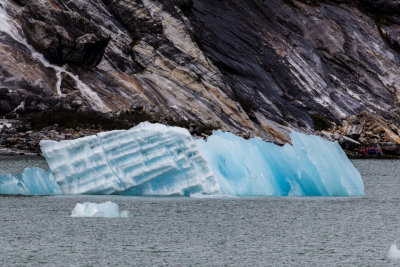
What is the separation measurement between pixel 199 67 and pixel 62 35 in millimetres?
22964

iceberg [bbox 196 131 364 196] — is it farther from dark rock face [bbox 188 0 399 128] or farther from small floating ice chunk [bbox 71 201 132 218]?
dark rock face [bbox 188 0 399 128]

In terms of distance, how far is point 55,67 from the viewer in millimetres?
107062

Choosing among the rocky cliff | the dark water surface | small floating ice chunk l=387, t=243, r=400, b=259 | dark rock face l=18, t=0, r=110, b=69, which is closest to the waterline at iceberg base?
the dark water surface

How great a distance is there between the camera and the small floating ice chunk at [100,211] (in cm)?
3575

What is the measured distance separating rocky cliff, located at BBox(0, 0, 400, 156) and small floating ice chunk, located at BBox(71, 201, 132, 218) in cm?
5760

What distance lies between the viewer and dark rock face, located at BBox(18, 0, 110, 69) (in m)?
106

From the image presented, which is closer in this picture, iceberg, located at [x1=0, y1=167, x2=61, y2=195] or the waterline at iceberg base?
the waterline at iceberg base

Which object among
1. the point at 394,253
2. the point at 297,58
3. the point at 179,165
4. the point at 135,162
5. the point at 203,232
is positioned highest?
the point at 394,253

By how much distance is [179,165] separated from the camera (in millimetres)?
40625

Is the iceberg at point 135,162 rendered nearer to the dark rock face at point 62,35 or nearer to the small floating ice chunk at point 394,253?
the small floating ice chunk at point 394,253

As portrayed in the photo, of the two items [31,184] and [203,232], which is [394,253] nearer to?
[203,232]

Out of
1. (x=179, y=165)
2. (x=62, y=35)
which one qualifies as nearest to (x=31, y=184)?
(x=179, y=165)

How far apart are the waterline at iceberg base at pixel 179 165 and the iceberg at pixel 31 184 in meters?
0.11

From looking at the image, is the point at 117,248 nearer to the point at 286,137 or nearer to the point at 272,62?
the point at 286,137
